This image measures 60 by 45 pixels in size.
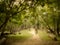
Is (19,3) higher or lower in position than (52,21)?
higher

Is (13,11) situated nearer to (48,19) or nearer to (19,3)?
(19,3)

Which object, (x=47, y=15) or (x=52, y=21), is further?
(x=52, y=21)

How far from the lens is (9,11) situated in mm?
15086

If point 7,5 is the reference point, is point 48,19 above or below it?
below

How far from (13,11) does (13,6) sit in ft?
1.76

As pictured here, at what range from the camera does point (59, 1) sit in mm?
20547

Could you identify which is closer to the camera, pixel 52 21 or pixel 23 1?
pixel 23 1

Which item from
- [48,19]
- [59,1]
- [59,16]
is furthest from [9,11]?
[48,19]

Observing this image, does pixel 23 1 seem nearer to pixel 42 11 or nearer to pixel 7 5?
pixel 7 5

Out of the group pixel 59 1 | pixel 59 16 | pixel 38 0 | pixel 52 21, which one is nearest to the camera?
pixel 38 0

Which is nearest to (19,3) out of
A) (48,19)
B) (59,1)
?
(59,1)

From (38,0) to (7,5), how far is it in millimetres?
2639

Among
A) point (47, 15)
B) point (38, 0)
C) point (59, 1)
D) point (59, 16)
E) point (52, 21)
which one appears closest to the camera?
point (38, 0)

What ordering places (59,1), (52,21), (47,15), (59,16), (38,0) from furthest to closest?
(52,21) → (47,15) → (59,16) → (59,1) → (38,0)
